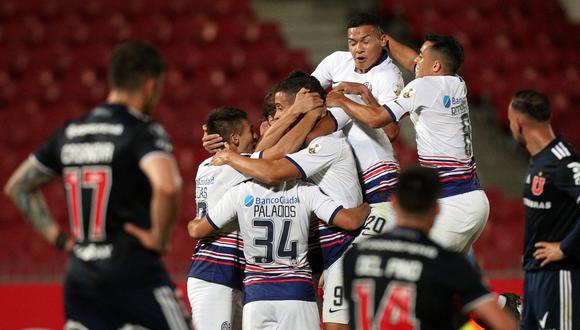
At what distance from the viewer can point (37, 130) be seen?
43.6ft

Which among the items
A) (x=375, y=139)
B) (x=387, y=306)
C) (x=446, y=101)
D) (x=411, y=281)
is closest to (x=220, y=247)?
(x=375, y=139)

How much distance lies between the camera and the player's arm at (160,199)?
4.25m

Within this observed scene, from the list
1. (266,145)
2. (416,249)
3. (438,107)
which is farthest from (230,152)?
(416,249)

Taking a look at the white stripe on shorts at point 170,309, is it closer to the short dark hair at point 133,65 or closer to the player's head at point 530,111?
the short dark hair at point 133,65

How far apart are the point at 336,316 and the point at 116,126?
7.55ft

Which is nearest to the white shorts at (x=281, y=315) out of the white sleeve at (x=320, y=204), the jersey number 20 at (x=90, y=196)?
the white sleeve at (x=320, y=204)

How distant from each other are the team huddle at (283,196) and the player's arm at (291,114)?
0.01 metres

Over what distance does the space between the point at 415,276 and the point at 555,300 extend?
2.70 meters

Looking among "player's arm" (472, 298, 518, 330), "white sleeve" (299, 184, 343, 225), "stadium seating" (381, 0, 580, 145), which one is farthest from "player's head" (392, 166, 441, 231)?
"stadium seating" (381, 0, 580, 145)

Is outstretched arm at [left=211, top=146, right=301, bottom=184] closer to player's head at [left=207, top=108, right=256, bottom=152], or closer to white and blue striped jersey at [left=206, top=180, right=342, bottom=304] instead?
white and blue striped jersey at [left=206, top=180, right=342, bottom=304]

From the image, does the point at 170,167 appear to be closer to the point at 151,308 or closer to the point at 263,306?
the point at 151,308

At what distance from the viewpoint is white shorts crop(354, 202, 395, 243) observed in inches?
238

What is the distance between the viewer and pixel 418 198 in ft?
13.2

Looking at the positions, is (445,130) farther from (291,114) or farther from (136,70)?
(136,70)
